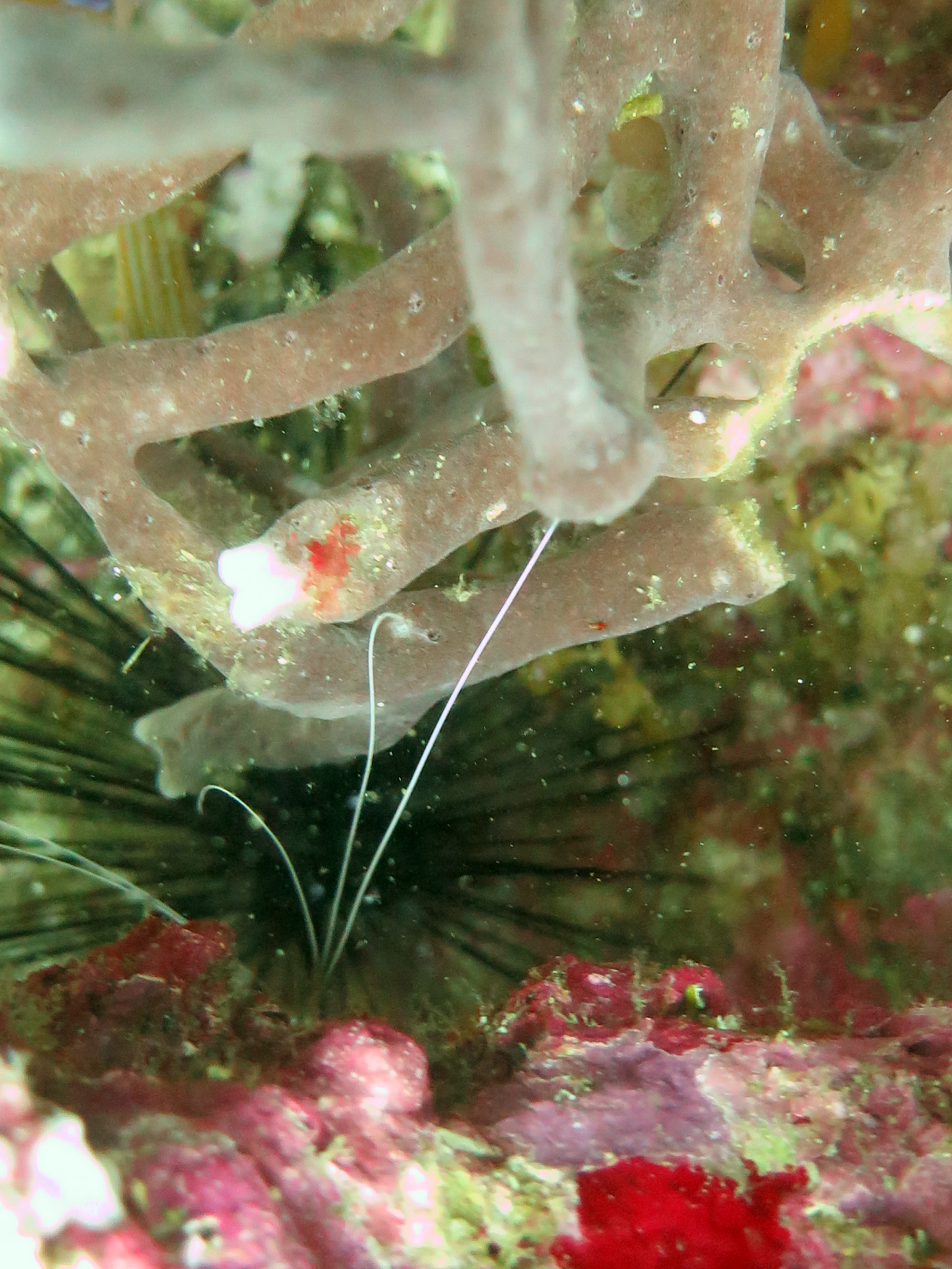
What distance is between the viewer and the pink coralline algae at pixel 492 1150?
116 centimetres

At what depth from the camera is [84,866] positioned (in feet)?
8.88

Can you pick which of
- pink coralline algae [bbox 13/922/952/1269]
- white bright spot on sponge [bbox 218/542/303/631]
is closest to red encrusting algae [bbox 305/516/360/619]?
white bright spot on sponge [bbox 218/542/303/631]

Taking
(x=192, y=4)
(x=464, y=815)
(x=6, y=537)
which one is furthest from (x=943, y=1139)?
(x=192, y=4)

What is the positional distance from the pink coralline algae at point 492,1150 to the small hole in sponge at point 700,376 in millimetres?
1824

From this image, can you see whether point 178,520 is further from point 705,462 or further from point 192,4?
point 192,4

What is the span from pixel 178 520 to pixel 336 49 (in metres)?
1.26

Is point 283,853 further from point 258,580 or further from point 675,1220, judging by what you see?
point 675,1220

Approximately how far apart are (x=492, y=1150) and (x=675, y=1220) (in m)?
0.33

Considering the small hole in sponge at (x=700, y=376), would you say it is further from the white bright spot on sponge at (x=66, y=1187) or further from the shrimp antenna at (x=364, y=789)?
the white bright spot on sponge at (x=66, y=1187)

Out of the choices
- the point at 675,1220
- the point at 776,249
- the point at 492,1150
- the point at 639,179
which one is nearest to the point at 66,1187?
the point at 492,1150

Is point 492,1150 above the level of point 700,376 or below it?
below

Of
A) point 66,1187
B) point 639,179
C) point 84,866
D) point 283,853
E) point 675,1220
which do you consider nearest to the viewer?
point 66,1187

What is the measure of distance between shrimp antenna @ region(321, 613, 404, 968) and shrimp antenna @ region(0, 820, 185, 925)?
0.41 m

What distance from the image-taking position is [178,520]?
74.3 inches
